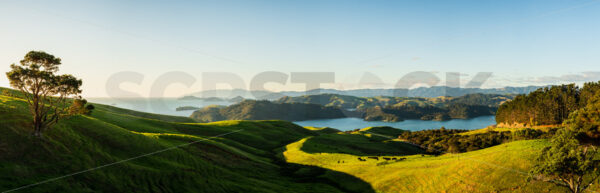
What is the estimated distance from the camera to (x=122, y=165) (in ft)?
133

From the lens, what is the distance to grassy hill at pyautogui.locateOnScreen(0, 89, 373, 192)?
101 ft

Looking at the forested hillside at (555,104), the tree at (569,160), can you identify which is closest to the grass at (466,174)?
the tree at (569,160)

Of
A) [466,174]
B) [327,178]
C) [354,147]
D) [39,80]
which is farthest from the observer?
[354,147]

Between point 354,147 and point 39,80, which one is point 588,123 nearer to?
point 39,80

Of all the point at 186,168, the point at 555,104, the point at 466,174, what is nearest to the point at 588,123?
the point at 466,174

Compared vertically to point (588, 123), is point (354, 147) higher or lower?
lower

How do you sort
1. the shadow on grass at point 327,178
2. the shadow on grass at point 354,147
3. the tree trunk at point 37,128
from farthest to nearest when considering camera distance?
the shadow on grass at point 354,147 → the shadow on grass at point 327,178 → the tree trunk at point 37,128

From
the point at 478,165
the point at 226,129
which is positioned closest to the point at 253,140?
the point at 226,129

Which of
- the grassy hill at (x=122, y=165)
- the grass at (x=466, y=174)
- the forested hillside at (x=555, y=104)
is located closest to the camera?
the grassy hill at (x=122, y=165)

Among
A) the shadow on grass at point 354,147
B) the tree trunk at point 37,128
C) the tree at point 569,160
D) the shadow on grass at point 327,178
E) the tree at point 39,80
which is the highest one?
the tree at point 39,80

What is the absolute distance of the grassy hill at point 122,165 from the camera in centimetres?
3081

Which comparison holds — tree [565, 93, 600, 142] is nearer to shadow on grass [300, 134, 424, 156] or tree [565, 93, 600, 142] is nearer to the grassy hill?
the grassy hill

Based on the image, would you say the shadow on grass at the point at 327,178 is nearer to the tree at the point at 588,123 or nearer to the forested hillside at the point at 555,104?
the tree at the point at 588,123

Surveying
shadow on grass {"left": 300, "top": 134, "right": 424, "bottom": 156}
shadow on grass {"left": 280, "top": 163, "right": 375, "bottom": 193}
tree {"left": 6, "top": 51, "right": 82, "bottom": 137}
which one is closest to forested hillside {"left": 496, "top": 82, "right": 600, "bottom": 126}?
shadow on grass {"left": 300, "top": 134, "right": 424, "bottom": 156}
